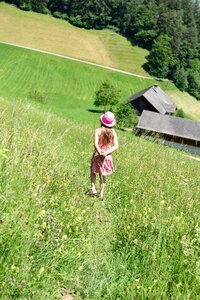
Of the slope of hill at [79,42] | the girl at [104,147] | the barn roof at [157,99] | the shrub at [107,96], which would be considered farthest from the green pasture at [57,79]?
the girl at [104,147]

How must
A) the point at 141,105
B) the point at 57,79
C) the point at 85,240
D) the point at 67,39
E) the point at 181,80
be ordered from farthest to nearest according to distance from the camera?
the point at 67,39 < the point at 181,80 < the point at 57,79 < the point at 141,105 < the point at 85,240

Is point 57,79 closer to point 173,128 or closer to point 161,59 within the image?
point 173,128

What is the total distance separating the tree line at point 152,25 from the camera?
10909 centimetres

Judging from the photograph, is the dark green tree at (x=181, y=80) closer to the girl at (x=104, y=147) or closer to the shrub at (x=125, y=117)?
the shrub at (x=125, y=117)

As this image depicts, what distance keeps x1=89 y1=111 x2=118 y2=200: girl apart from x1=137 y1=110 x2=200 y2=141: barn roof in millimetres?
54259

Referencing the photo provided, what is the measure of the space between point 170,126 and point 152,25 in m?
79.6

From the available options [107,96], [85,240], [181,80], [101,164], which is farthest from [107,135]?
[181,80]

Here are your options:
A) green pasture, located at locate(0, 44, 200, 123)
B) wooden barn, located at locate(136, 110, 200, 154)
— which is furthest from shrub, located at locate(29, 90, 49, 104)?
wooden barn, located at locate(136, 110, 200, 154)

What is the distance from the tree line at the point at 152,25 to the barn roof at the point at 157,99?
20.3m

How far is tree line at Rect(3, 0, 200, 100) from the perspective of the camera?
358 feet

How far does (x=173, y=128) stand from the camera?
6181 cm

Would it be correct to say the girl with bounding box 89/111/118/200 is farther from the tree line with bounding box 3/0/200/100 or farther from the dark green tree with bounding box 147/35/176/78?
the dark green tree with bounding box 147/35/176/78

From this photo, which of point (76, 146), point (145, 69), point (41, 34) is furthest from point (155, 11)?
point (76, 146)

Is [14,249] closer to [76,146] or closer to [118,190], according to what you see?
[118,190]
